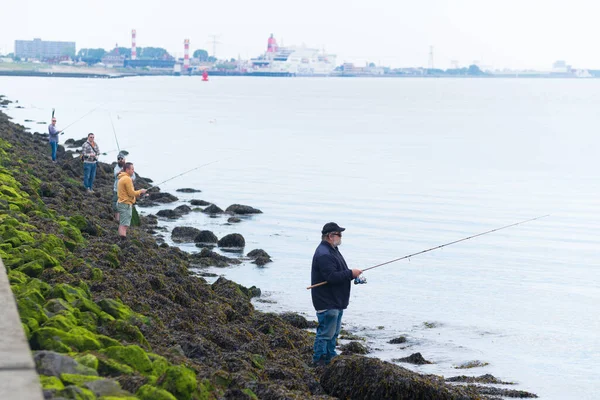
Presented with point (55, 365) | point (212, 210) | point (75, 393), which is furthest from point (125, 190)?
point (212, 210)

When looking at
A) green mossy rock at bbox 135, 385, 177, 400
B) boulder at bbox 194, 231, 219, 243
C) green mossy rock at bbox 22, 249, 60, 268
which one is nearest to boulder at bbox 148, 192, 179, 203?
boulder at bbox 194, 231, 219, 243

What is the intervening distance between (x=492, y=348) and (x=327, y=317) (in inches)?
155

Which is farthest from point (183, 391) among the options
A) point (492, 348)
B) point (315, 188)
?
point (315, 188)

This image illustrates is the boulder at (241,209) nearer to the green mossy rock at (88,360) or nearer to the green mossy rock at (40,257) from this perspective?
the green mossy rock at (40,257)

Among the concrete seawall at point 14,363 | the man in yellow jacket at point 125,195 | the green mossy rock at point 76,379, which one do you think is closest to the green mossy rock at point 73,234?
the man in yellow jacket at point 125,195

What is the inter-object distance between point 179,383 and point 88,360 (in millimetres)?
748

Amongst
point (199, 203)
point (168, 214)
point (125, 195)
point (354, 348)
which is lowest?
point (199, 203)

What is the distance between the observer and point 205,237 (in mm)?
19938

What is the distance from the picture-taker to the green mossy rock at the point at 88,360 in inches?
280

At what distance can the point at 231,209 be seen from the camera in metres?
25.1

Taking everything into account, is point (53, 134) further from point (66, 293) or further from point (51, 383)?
point (51, 383)

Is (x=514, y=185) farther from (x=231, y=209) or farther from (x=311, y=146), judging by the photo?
(x=311, y=146)

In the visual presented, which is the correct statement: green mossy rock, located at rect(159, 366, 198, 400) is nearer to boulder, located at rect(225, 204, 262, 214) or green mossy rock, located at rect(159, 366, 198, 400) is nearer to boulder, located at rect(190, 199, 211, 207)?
boulder, located at rect(225, 204, 262, 214)

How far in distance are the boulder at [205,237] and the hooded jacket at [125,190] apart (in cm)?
477
